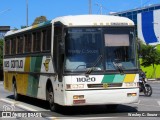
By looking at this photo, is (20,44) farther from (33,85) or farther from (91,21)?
(91,21)

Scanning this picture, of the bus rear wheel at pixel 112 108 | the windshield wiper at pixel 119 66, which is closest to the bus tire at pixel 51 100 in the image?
the bus rear wheel at pixel 112 108

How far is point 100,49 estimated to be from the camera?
46.1 ft

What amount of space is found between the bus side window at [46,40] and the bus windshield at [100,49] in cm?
169

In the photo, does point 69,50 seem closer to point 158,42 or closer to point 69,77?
point 69,77

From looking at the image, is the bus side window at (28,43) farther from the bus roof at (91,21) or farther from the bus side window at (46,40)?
the bus roof at (91,21)

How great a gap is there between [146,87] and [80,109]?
678cm

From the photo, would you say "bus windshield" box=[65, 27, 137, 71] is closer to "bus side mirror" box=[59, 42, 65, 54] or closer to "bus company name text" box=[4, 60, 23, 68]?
"bus side mirror" box=[59, 42, 65, 54]

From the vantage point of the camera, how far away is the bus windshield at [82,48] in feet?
45.3

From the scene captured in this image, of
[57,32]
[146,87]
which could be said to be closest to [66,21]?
[57,32]

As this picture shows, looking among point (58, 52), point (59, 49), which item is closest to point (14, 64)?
point (58, 52)

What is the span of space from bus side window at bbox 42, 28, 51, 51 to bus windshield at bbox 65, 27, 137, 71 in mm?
1688

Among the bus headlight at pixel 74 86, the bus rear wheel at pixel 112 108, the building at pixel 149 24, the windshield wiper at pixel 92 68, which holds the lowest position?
the bus rear wheel at pixel 112 108

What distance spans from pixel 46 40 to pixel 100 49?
261 cm

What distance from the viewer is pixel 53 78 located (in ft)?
49.1
